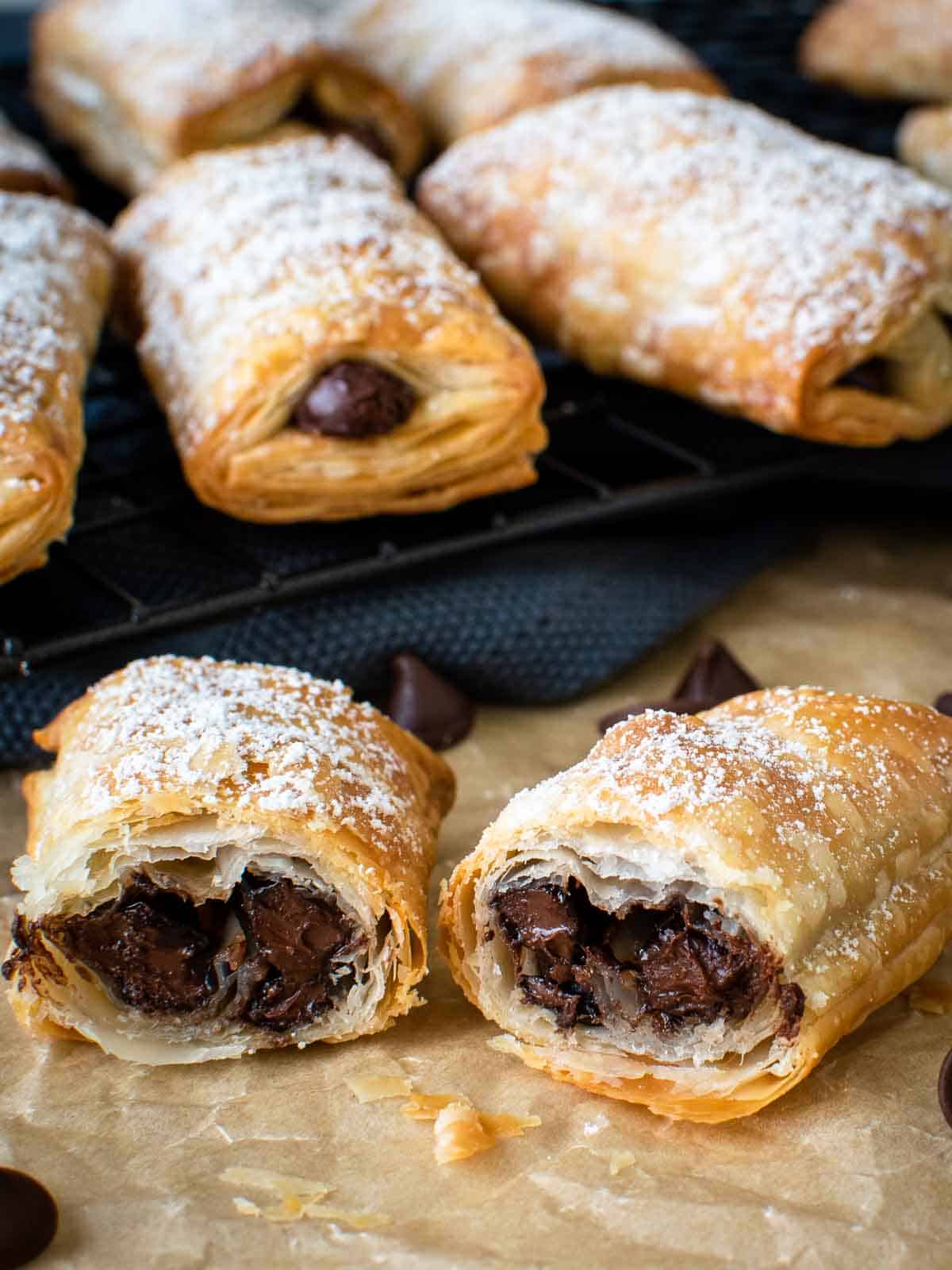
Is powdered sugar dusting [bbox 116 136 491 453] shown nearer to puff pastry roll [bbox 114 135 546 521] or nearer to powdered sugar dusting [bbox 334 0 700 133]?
puff pastry roll [bbox 114 135 546 521]

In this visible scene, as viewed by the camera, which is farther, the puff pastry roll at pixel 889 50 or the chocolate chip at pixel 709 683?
the puff pastry roll at pixel 889 50

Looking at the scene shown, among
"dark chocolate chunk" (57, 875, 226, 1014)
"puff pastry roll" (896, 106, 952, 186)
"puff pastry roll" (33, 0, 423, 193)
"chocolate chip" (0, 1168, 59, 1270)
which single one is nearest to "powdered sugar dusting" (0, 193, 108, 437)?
"puff pastry roll" (33, 0, 423, 193)

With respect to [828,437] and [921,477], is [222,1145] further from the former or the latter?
[921,477]

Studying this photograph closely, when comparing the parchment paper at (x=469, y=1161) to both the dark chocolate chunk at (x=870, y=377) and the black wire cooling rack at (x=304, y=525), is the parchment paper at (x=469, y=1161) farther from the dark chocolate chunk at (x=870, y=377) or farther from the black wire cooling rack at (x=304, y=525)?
the dark chocolate chunk at (x=870, y=377)

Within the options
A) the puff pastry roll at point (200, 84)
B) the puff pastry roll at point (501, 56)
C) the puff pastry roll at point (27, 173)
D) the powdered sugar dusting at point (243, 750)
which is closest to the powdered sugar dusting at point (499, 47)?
the puff pastry roll at point (501, 56)

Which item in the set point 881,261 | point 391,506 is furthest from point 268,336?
point 881,261

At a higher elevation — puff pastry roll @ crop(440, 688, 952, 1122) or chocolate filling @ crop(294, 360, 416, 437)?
chocolate filling @ crop(294, 360, 416, 437)
